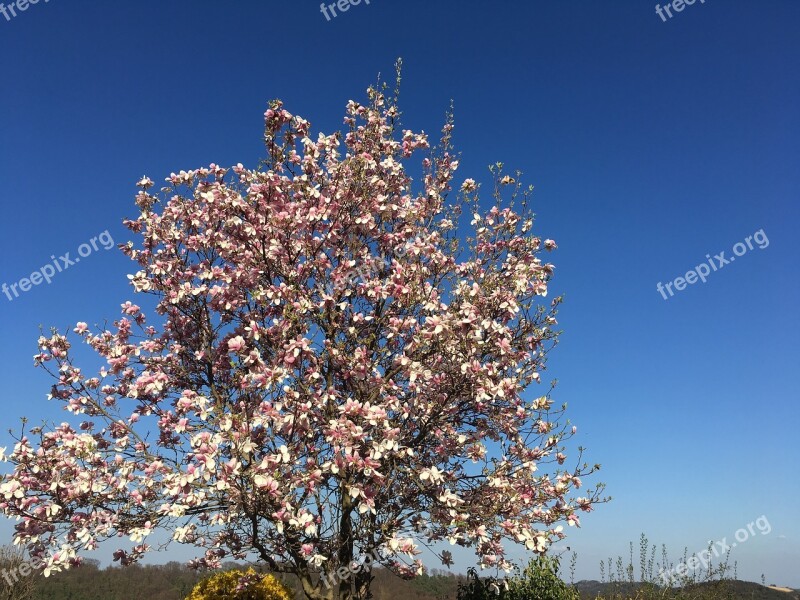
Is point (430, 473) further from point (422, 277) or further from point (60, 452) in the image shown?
point (60, 452)

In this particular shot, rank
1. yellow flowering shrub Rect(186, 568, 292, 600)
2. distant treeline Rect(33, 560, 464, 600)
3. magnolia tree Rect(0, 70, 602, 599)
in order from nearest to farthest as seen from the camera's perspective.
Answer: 1. magnolia tree Rect(0, 70, 602, 599)
2. yellow flowering shrub Rect(186, 568, 292, 600)
3. distant treeline Rect(33, 560, 464, 600)

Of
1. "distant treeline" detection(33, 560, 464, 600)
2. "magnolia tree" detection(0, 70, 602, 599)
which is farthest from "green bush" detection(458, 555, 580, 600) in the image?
"distant treeline" detection(33, 560, 464, 600)

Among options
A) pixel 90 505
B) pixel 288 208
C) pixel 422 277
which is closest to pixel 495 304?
pixel 422 277

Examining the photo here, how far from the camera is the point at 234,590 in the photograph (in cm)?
1305

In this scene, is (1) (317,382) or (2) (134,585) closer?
(1) (317,382)

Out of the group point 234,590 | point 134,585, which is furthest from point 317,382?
point 134,585

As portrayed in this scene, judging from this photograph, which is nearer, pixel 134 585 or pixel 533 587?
pixel 533 587

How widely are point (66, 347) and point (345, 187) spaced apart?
5.72 metres

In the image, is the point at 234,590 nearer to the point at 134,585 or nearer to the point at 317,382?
the point at 317,382

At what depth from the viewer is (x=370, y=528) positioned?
9164mm

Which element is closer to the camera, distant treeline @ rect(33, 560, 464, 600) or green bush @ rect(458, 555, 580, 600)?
green bush @ rect(458, 555, 580, 600)

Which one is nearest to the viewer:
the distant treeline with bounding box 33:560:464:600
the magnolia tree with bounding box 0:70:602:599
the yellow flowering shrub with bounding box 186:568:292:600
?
the magnolia tree with bounding box 0:70:602:599

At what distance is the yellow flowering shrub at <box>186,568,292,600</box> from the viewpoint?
13297 millimetres

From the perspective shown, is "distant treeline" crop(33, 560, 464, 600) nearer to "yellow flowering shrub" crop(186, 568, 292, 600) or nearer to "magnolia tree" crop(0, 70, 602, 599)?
"yellow flowering shrub" crop(186, 568, 292, 600)
